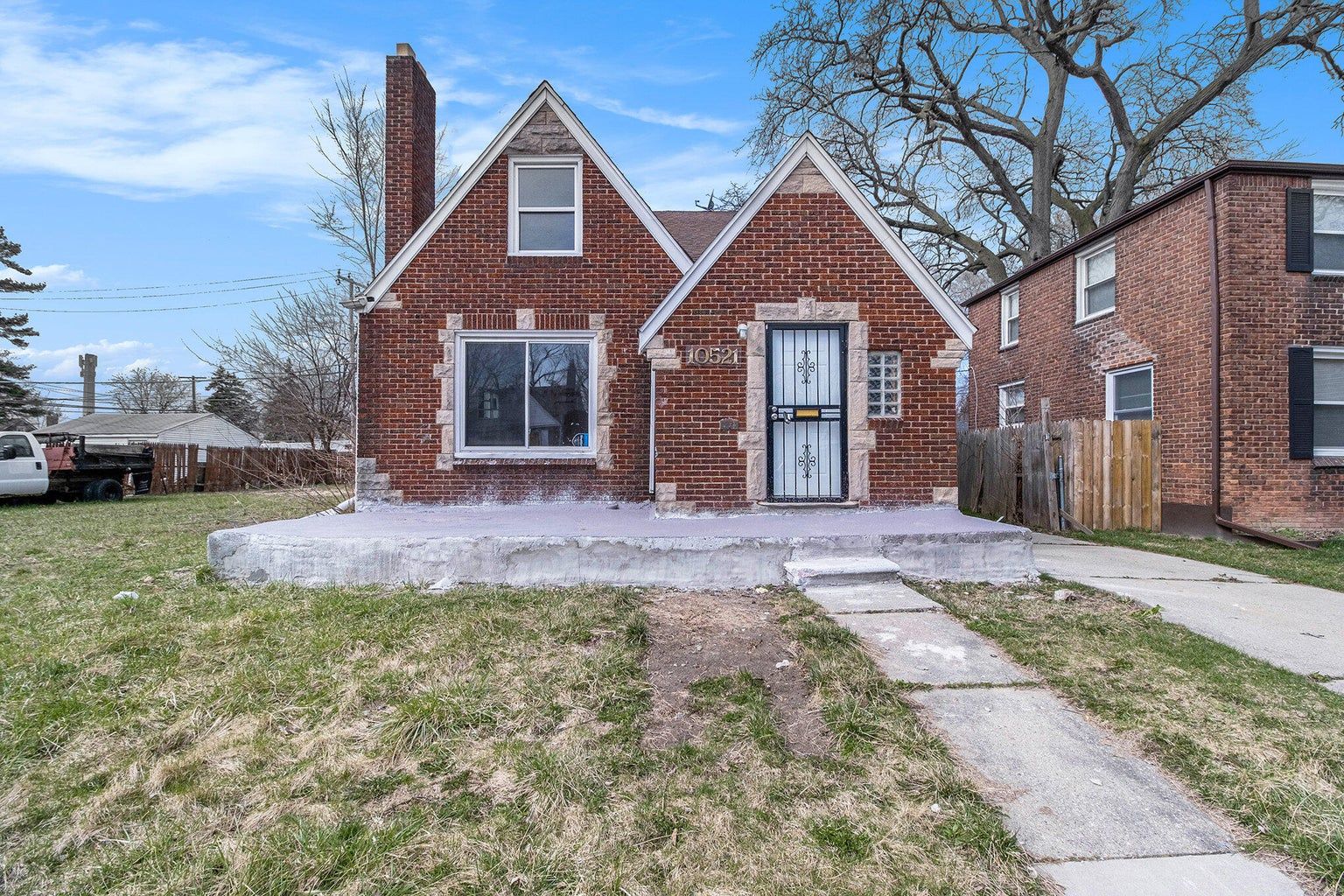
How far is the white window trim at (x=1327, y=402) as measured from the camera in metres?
11.0

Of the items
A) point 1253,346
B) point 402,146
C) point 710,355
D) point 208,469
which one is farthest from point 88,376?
point 1253,346

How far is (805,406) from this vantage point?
8.77 meters

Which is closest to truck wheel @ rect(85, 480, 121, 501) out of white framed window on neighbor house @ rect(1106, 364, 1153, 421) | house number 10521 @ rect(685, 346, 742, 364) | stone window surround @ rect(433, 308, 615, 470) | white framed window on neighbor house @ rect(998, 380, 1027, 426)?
stone window surround @ rect(433, 308, 615, 470)

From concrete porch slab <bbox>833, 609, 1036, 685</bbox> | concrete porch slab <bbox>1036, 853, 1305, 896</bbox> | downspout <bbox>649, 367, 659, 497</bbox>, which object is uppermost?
downspout <bbox>649, 367, 659, 497</bbox>

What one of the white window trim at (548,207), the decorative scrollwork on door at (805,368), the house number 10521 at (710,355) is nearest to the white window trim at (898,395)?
the decorative scrollwork on door at (805,368)

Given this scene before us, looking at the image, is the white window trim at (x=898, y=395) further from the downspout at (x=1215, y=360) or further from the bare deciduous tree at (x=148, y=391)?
the bare deciduous tree at (x=148, y=391)

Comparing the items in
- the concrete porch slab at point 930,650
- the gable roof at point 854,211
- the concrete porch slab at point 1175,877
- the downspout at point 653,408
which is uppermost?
the gable roof at point 854,211

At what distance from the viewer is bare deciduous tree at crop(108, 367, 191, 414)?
2228 inches

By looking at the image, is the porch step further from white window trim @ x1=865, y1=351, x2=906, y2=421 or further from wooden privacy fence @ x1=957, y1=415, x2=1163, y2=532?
wooden privacy fence @ x1=957, y1=415, x2=1163, y2=532

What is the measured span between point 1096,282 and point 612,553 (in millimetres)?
12514

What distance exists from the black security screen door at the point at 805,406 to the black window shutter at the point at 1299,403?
7.62 meters

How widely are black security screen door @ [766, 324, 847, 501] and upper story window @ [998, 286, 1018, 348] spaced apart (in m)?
11.2

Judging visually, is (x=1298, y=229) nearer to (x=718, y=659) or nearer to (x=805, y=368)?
(x=805, y=368)

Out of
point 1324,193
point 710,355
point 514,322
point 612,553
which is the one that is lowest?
point 612,553
